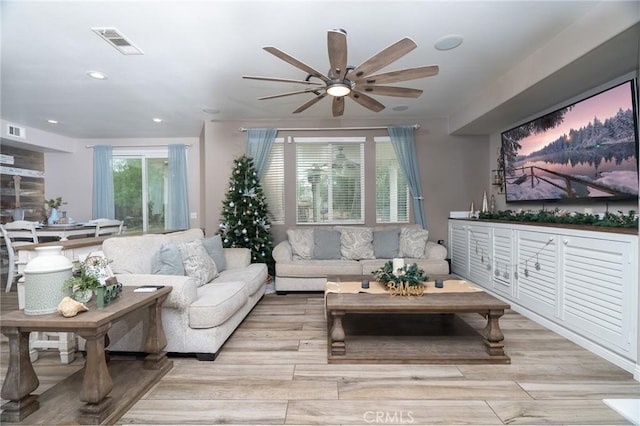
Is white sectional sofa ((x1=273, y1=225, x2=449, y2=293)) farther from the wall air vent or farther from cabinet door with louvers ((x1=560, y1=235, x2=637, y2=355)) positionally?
the wall air vent

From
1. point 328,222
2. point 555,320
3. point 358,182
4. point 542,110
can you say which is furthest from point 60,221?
point 542,110

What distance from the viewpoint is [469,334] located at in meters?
2.70

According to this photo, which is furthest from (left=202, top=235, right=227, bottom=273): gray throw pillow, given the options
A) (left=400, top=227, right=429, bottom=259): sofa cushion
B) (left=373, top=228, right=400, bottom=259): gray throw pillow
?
(left=400, top=227, right=429, bottom=259): sofa cushion

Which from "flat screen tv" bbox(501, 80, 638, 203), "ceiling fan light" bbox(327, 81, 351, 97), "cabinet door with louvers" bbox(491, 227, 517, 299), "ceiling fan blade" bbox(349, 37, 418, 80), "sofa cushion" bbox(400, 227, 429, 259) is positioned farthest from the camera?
"sofa cushion" bbox(400, 227, 429, 259)

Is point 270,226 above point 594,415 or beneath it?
above

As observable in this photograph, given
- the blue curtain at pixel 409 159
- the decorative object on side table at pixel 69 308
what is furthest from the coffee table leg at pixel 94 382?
Answer: the blue curtain at pixel 409 159

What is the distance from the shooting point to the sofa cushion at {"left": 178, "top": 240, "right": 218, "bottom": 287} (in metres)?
2.79

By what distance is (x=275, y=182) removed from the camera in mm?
5070

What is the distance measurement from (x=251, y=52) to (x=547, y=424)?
3.53m

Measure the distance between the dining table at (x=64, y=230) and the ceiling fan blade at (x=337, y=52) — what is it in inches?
172

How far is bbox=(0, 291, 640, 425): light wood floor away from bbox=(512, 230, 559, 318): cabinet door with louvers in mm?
400

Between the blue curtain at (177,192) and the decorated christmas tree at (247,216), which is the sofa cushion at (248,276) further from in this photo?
the blue curtain at (177,192)

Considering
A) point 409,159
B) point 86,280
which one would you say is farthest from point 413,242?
point 86,280

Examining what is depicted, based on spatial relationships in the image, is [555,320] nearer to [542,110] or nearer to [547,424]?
[547,424]
